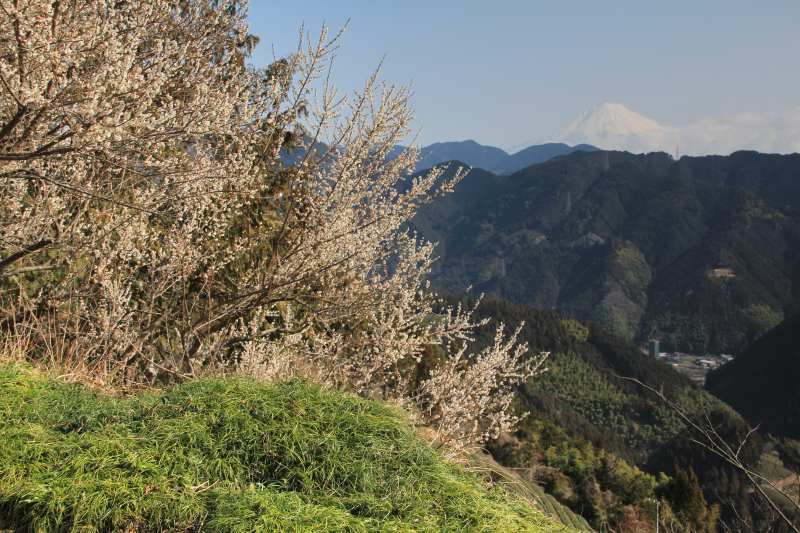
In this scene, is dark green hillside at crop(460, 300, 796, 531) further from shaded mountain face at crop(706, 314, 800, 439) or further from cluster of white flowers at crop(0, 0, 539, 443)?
cluster of white flowers at crop(0, 0, 539, 443)

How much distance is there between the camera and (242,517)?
2.66m

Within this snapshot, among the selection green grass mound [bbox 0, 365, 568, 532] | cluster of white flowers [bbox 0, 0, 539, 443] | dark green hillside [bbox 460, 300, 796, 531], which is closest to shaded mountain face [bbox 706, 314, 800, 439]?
dark green hillside [bbox 460, 300, 796, 531]

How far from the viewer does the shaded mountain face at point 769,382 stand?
109 meters

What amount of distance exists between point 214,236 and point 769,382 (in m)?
138

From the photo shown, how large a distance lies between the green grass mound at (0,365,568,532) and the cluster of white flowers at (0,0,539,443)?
1425 millimetres

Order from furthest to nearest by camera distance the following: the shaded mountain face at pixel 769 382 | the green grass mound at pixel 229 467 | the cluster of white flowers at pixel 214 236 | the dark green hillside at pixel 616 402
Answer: the shaded mountain face at pixel 769 382 < the dark green hillside at pixel 616 402 < the cluster of white flowers at pixel 214 236 < the green grass mound at pixel 229 467

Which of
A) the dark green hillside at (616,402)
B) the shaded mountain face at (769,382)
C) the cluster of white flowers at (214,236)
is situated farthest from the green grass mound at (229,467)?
the shaded mountain face at (769,382)

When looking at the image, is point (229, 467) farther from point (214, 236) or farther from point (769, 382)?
point (769, 382)

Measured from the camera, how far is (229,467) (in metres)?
3.06

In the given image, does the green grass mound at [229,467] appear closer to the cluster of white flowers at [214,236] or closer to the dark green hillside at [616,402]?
the cluster of white flowers at [214,236]

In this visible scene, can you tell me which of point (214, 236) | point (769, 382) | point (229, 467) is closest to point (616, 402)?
point (769, 382)

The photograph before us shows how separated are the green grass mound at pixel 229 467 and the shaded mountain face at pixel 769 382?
119 metres

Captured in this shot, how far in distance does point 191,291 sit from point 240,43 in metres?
3.41

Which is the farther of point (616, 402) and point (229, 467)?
point (616, 402)
